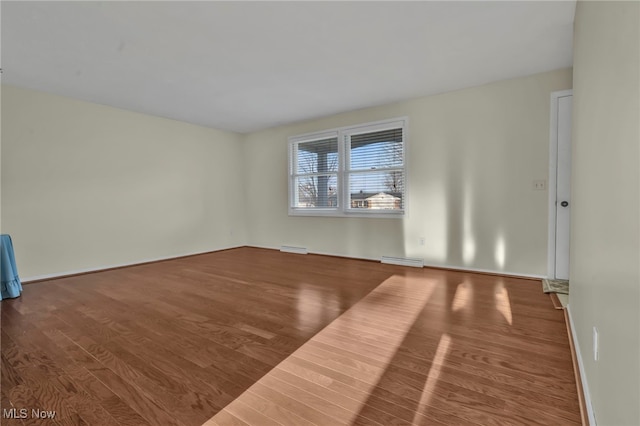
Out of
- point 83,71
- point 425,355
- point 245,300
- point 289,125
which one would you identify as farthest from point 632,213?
point 289,125

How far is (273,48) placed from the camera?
9.42 feet

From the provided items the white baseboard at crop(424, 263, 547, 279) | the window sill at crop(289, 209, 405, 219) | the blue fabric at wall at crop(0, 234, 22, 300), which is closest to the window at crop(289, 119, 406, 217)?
the window sill at crop(289, 209, 405, 219)

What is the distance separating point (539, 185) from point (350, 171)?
267 centimetres

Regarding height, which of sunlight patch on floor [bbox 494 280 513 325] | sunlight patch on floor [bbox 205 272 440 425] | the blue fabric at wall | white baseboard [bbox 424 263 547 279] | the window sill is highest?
the window sill

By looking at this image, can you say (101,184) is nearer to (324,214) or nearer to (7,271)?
(7,271)

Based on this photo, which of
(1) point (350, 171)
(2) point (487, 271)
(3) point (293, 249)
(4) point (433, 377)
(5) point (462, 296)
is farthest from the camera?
(3) point (293, 249)

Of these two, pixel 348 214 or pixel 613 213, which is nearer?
pixel 613 213

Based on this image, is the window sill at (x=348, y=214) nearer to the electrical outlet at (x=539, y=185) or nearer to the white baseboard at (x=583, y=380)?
the electrical outlet at (x=539, y=185)

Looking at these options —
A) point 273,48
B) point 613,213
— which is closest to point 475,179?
point 273,48

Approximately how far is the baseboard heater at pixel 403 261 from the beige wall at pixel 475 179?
0.08 m

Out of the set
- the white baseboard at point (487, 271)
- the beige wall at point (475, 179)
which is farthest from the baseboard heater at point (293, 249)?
the white baseboard at point (487, 271)

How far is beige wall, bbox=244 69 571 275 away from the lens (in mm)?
3605

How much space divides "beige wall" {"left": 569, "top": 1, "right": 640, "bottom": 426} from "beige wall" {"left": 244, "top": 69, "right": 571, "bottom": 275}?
2.16 metres

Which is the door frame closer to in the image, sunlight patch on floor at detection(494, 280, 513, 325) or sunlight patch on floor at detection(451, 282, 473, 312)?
sunlight patch on floor at detection(494, 280, 513, 325)
